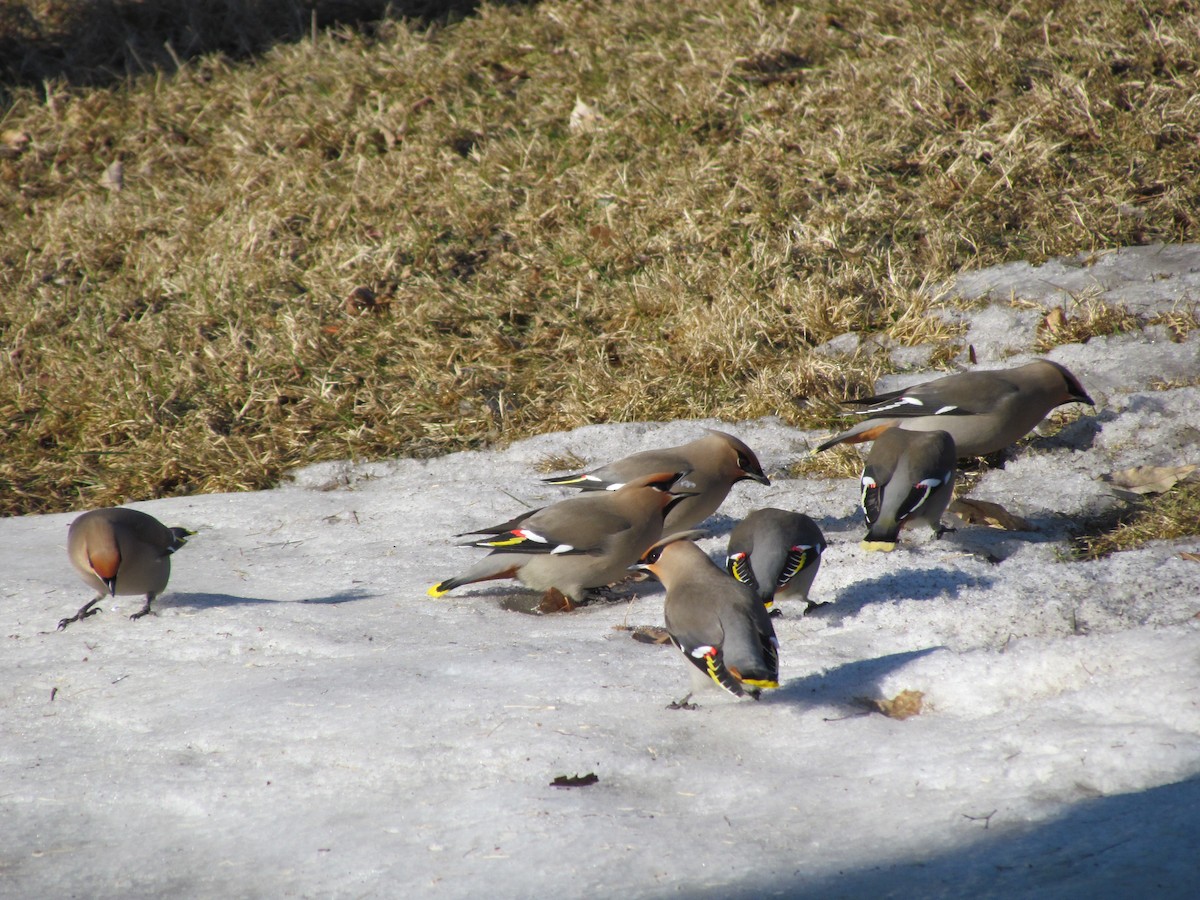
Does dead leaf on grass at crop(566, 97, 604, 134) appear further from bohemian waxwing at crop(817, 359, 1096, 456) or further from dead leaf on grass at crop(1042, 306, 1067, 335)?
bohemian waxwing at crop(817, 359, 1096, 456)

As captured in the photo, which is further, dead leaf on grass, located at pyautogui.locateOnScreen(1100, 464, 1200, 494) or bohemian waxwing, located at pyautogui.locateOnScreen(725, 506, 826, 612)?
dead leaf on grass, located at pyautogui.locateOnScreen(1100, 464, 1200, 494)

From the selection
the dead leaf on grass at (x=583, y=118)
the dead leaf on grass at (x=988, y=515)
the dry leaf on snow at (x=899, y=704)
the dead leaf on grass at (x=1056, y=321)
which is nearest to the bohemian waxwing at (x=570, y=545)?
the dead leaf on grass at (x=988, y=515)

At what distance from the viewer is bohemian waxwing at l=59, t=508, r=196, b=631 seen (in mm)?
4008

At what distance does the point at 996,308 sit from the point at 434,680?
3.75 m

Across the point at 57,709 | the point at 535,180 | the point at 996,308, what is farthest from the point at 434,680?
the point at 535,180

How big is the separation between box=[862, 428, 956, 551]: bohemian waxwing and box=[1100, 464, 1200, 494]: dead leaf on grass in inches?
29.2

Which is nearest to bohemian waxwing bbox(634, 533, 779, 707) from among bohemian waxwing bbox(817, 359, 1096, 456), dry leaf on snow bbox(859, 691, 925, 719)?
dry leaf on snow bbox(859, 691, 925, 719)

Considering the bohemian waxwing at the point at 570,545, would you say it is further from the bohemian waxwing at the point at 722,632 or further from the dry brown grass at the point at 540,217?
the dry brown grass at the point at 540,217

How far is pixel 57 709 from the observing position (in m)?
3.55

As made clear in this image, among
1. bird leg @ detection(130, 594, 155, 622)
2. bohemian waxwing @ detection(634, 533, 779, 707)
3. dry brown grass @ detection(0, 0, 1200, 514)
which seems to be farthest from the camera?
dry brown grass @ detection(0, 0, 1200, 514)

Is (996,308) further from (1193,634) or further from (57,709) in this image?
(57,709)

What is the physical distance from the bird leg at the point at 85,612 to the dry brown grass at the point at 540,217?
1.43 metres

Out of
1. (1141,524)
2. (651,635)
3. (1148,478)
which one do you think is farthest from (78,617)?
(1148,478)

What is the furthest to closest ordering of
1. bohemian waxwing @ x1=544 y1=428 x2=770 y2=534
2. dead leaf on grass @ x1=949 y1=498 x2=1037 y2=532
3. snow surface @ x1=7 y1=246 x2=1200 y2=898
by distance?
1. bohemian waxwing @ x1=544 y1=428 x2=770 y2=534
2. dead leaf on grass @ x1=949 y1=498 x2=1037 y2=532
3. snow surface @ x1=7 y1=246 x2=1200 y2=898
